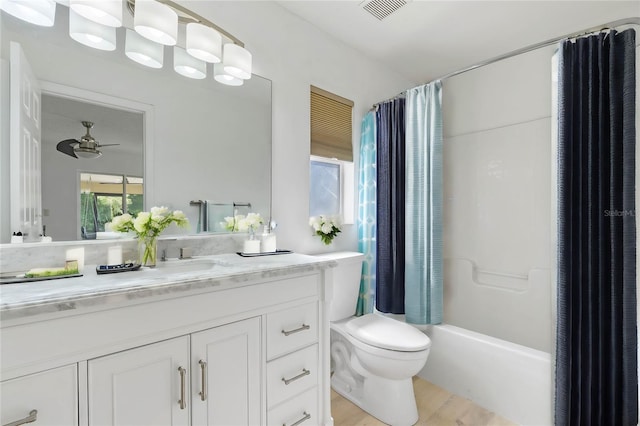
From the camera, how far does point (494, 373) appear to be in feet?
5.68

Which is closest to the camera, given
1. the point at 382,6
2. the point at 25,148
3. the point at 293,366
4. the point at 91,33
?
the point at 25,148

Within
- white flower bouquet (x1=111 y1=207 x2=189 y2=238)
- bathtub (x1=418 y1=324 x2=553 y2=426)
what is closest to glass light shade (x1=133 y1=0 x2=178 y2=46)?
white flower bouquet (x1=111 y1=207 x2=189 y2=238)

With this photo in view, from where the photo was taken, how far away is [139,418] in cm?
92

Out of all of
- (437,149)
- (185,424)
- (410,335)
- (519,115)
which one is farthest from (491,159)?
(185,424)

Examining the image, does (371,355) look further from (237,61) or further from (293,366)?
(237,61)

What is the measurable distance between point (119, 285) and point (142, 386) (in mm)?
326

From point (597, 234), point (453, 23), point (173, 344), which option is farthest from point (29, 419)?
point (453, 23)

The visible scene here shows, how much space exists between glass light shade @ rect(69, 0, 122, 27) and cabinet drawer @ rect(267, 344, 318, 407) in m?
1.51

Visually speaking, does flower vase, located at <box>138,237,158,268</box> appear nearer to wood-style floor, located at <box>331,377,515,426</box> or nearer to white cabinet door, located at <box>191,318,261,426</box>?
white cabinet door, located at <box>191,318,261,426</box>

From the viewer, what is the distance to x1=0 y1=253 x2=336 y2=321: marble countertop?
2.46ft

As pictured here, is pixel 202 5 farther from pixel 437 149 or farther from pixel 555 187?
pixel 555 187

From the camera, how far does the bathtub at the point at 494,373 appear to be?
1569 millimetres

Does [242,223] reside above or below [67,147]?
below

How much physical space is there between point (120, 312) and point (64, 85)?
0.98m
